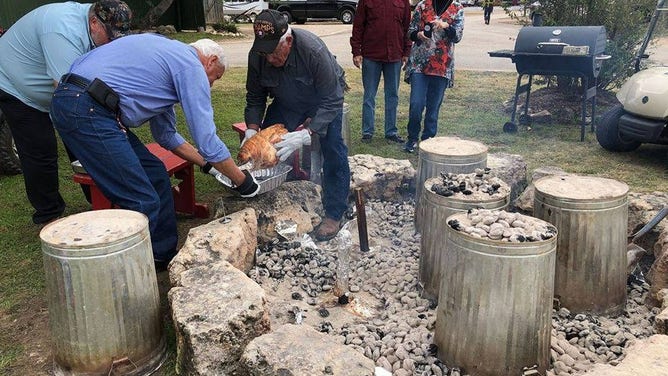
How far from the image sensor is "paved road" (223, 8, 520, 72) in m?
15.4

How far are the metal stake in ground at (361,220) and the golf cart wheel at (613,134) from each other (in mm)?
4314

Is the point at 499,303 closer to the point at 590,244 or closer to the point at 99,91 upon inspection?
the point at 590,244

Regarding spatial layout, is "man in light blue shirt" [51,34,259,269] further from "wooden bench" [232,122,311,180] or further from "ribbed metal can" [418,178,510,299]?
"wooden bench" [232,122,311,180]

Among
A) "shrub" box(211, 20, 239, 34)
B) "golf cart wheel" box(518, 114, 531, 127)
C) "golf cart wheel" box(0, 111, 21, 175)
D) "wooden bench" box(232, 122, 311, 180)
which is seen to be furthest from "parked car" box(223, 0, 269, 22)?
"wooden bench" box(232, 122, 311, 180)

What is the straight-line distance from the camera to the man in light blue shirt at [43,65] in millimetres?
4316

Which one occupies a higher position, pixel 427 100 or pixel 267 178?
pixel 427 100

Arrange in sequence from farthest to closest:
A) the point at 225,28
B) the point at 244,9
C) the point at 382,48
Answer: the point at 244,9
the point at 225,28
the point at 382,48

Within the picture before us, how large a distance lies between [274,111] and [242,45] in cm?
1532

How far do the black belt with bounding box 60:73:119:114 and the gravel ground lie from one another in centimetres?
153

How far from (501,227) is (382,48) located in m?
5.30

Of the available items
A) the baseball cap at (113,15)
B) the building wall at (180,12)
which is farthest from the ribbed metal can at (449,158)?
the building wall at (180,12)

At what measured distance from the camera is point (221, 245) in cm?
382

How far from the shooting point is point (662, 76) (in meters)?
6.86

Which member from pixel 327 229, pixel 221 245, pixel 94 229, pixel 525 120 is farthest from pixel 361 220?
pixel 525 120
